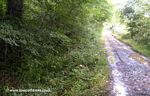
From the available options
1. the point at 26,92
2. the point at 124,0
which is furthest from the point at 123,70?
the point at 124,0

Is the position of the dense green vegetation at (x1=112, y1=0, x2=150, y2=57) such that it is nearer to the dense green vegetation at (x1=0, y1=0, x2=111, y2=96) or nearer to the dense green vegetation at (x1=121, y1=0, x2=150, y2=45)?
the dense green vegetation at (x1=121, y1=0, x2=150, y2=45)

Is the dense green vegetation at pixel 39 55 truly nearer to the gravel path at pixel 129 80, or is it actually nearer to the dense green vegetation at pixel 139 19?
the gravel path at pixel 129 80

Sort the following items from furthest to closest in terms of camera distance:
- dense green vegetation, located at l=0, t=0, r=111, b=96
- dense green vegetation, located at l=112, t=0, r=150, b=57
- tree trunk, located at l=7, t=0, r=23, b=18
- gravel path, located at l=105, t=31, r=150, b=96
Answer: dense green vegetation, located at l=112, t=0, r=150, b=57 < gravel path, located at l=105, t=31, r=150, b=96 < tree trunk, located at l=7, t=0, r=23, b=18 < dense green vegetation, located at l=0, t=0, r=111, b=96

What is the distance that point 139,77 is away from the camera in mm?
10258

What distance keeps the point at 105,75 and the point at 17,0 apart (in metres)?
5.19

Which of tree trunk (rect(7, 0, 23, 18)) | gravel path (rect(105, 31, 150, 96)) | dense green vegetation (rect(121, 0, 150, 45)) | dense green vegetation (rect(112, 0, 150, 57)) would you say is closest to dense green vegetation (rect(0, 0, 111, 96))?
tree trunk (rect(7, 0, 23, 18))

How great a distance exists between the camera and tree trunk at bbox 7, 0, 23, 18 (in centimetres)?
735

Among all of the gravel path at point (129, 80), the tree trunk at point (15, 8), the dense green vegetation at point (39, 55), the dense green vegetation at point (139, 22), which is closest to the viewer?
the dense green vegetation at point (39, 55)

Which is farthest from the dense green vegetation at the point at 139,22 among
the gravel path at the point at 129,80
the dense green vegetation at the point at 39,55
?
the dense green vegetation at the point at 39,55

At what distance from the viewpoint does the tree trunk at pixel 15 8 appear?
7353mm

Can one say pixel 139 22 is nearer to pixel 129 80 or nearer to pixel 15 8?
pixel 129 80

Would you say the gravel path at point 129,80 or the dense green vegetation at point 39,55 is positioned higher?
the dense green vegetation at point 39,55

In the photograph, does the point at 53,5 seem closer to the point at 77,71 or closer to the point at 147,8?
the point at 77,71

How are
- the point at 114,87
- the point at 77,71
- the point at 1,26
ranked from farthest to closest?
the point at 77,71, the point at 114,87, the point at 1,26
